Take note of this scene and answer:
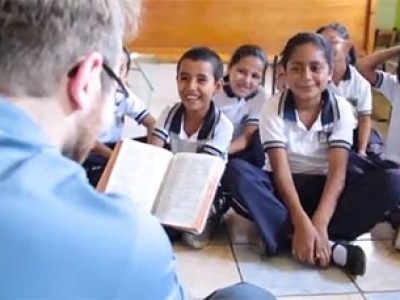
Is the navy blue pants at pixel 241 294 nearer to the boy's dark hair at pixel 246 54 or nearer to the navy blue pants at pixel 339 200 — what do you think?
the navy blue pants at pixel 339 200

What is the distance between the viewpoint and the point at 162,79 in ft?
12.4

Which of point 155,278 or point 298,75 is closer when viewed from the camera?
point 155,278

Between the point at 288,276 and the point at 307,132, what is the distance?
42 centimetres

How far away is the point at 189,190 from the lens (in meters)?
1.75

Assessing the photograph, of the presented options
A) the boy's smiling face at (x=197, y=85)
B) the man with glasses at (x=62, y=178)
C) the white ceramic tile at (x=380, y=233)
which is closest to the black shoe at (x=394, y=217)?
the white ceramic tile at (x=380, y=233)

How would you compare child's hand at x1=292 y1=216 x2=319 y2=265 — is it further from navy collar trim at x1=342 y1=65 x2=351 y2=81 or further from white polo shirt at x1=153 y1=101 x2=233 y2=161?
navy collar trim at x1=342 y1=65 x2=351 y2=81

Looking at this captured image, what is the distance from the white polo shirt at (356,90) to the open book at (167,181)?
25.7 inches

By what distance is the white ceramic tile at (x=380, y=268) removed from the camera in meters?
1.68

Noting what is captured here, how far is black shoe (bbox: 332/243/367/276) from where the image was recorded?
5.61 feet

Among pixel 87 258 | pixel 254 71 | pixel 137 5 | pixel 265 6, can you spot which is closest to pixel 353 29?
pixel 265 6

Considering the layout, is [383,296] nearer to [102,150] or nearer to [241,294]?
[241,294]

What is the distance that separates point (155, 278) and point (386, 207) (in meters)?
1.37

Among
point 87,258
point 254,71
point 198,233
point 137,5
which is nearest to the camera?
point 87,258

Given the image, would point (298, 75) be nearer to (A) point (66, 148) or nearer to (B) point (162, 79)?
(A) point (66, 148)
